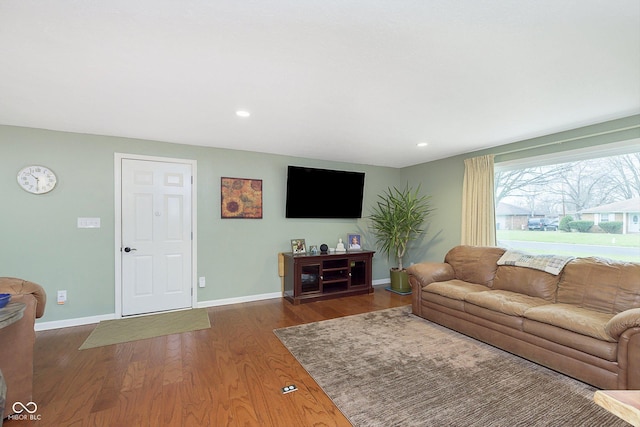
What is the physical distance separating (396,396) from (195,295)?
3.02m

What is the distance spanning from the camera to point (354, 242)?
5.07m

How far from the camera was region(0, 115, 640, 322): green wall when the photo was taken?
311cm

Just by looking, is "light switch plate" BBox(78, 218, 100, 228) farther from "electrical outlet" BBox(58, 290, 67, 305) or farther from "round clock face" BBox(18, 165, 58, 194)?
"electrical outlet" BBox(58, 290, 67, 305)

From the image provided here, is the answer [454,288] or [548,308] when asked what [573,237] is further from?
[454,288]

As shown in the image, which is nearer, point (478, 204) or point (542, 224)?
point (542, 224)

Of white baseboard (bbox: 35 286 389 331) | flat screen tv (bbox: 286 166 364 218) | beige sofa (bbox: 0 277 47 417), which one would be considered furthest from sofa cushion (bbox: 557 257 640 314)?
beige sofa (bbox: 0 277 47 417)

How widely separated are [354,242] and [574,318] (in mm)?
3166

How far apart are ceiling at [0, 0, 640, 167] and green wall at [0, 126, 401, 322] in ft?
1.20

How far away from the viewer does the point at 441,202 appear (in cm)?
483

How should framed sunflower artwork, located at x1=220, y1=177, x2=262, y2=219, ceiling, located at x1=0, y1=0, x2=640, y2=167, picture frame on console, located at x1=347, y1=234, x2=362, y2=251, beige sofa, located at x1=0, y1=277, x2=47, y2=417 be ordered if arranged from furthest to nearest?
1. picture frame on console, located at x1=347, y1=234, x2=362, y2=251
2. framed sunflower artwork, located at x1=220, y1=177, x2=262, y2=219
3. beige sofa, located at x1=0, y1=277, x2=47, y2=417
4. ceiling, located at x1=0, y1=0, x2=640, y2=167

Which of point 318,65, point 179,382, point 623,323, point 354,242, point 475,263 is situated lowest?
point 179,382

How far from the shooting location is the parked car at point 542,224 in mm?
3555

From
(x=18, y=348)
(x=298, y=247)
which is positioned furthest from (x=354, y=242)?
(x=18, y=348)

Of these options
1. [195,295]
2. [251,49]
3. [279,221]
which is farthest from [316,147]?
[195,295]
